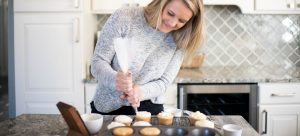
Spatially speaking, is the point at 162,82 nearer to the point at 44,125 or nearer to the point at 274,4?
the point at 44,125

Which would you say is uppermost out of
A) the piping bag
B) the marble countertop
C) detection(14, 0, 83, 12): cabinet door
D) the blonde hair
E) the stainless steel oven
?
detection(14, 0, 83, 12): cabinet door

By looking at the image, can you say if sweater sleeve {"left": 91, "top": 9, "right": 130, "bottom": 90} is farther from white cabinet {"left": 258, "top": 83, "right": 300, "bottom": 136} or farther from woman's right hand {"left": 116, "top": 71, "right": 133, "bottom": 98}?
white cabinet {"left": 258, "top": 83, "right": 300, "bottom": 136}

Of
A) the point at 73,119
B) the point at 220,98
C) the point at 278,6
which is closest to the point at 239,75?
the point at 220,98

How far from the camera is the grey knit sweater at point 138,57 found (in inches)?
53.9

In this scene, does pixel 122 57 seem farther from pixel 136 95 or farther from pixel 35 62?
pixel 35 62

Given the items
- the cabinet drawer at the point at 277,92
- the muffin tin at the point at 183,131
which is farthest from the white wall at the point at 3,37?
the cabinet drawer at the point at 277,92

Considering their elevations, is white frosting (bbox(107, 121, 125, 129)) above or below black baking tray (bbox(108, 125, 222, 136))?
above

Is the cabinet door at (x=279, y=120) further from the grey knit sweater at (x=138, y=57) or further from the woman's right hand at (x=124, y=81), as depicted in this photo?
the woman's right hand at (x=124, y=81)

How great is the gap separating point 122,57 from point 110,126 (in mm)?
218

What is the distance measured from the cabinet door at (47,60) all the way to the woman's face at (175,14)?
111cm

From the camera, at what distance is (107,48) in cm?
136

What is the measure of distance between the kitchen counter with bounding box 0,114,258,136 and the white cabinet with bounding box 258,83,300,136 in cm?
111

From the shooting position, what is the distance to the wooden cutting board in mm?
1010

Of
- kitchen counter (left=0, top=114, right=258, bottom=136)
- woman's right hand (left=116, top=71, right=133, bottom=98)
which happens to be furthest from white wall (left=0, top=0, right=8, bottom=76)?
woman's right hand (left=116, top=71, right=133, bottom=98)
